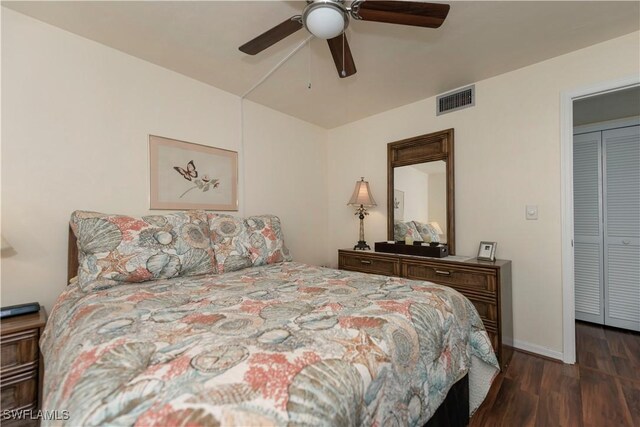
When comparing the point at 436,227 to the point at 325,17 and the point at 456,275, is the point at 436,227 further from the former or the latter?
the point at 325,17

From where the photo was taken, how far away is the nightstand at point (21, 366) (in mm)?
1387

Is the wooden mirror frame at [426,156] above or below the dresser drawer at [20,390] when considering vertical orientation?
above

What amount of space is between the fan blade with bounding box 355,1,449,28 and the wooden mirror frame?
151 centimetres

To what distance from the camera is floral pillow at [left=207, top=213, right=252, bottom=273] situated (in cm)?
207

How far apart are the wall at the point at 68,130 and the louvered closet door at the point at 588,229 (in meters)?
3.72

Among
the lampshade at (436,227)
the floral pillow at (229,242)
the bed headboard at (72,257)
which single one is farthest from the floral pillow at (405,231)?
the bed headboard at (72,257)

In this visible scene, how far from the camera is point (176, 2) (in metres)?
1.65

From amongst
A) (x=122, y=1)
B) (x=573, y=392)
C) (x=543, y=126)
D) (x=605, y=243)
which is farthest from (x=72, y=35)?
(x=605, y=243)

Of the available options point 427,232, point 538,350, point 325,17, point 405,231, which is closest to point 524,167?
point 427,232

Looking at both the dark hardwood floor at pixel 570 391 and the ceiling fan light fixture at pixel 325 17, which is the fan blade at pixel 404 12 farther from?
the dark hardwood floor at pixel 570 391

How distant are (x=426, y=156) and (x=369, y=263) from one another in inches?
50.3

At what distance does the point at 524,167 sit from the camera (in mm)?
2361

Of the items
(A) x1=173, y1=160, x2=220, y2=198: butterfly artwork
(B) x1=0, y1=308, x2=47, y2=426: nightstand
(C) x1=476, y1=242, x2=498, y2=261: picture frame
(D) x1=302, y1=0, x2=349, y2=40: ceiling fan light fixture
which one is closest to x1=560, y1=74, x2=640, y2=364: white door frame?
(C) x1=476, y1=242, x2=498, y2=261: picture frame

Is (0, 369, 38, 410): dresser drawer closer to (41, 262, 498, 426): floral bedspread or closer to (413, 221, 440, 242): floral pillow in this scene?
(41, 262, 498, 426): floral bedspread
